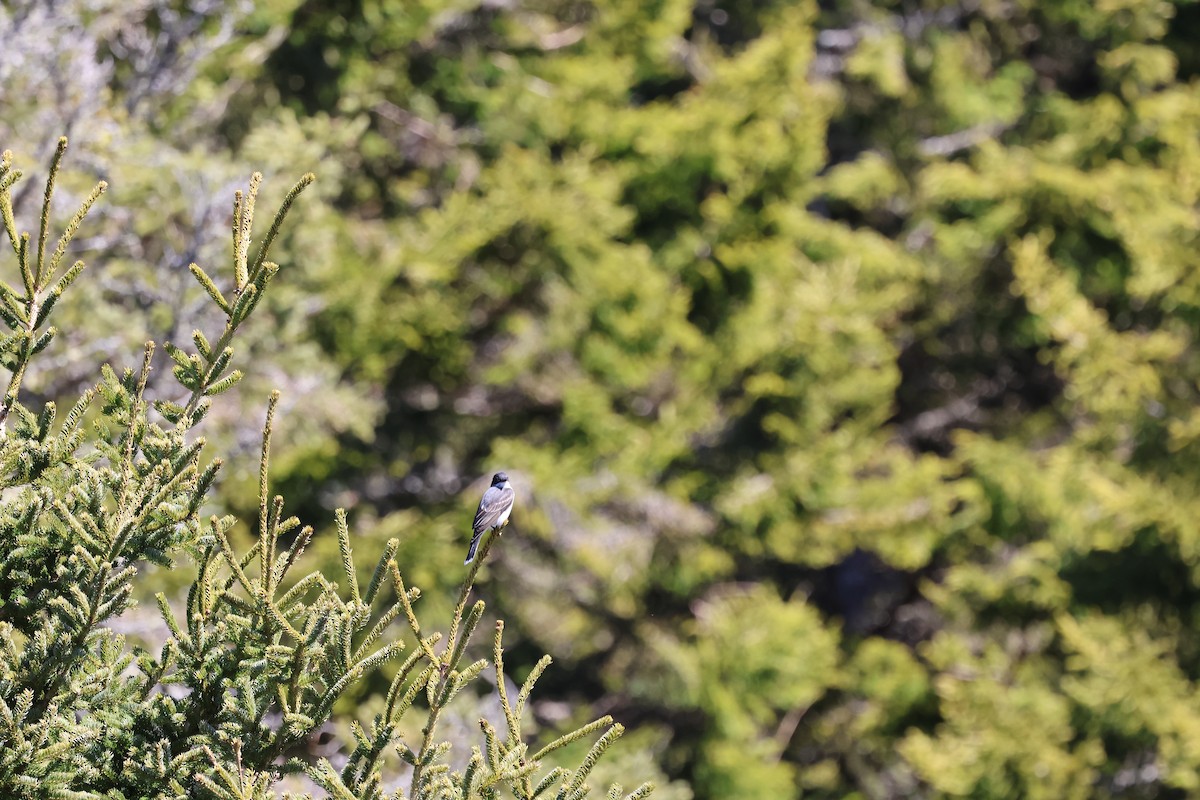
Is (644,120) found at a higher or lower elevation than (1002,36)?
higher

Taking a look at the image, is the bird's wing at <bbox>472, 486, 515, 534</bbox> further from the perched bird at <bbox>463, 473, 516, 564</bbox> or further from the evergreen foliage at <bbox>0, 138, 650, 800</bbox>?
the evergreen foliage at <bbox>0, 138, 650, 800</bbox>

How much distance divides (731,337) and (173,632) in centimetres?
740

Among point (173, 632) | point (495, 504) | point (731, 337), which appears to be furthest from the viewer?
point (731, 337)

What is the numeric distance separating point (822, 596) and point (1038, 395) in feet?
10.4

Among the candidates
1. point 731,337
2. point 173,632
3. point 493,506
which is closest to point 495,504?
point 493,506

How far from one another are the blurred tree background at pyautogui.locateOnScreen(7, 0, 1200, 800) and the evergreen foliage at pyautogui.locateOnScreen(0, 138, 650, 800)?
10.9ft

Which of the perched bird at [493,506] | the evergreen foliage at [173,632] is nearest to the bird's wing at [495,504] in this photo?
the perched bird at [493,506]

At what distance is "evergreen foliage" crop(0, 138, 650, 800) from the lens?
2.21m

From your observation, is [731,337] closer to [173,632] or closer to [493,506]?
[493,506]

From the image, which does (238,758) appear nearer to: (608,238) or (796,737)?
(608,238)

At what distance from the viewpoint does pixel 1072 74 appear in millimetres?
12812

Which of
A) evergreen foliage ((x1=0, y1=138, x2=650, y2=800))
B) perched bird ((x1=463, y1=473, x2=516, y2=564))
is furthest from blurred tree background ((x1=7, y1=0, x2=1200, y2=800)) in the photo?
evergreen foliage ((x1=0, y1=138, x2=650, y2=800))

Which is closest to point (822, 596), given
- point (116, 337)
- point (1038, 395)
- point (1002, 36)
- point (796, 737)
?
point (796, 737)

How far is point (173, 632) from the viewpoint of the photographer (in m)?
2.37
